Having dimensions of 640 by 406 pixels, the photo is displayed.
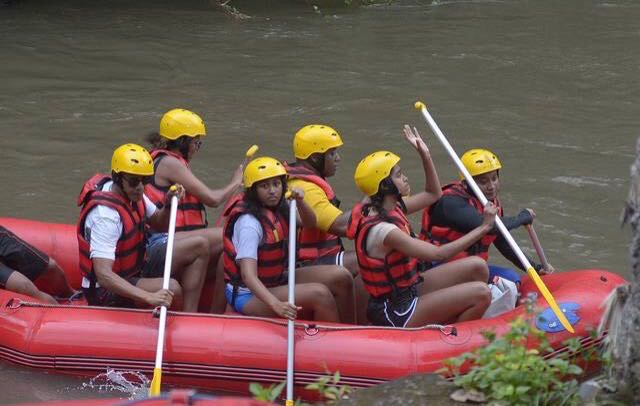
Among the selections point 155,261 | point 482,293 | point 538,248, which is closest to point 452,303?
point 482,293

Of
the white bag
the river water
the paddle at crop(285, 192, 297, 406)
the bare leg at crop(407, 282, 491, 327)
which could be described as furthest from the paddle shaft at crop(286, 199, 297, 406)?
the river water

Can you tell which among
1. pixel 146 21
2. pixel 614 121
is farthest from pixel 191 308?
pixel 146 21

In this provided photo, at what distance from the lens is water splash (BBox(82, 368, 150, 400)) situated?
5.91 meters

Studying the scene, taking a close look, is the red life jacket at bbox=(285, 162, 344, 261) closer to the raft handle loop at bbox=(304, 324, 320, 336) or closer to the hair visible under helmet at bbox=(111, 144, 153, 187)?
the raft handle loop at bbox=(304, 324, 320, 336)

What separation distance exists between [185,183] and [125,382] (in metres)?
1.23

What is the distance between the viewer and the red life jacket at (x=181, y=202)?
21.7 feet

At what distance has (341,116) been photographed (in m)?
11.3

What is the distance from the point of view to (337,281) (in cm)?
608

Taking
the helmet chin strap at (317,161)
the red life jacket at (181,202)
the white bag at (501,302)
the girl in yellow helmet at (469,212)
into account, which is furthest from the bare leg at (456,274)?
the red life jacket at (181,202)

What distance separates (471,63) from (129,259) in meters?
7.74

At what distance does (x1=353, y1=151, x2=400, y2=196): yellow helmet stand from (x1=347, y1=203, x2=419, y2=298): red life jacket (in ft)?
0.37

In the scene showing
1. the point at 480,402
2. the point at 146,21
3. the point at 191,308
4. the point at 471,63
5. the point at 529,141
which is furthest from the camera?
the point at 146,21

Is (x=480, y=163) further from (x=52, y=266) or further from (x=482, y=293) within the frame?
(x=52, y=266)

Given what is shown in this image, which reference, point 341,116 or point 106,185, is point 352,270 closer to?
point 106,185
